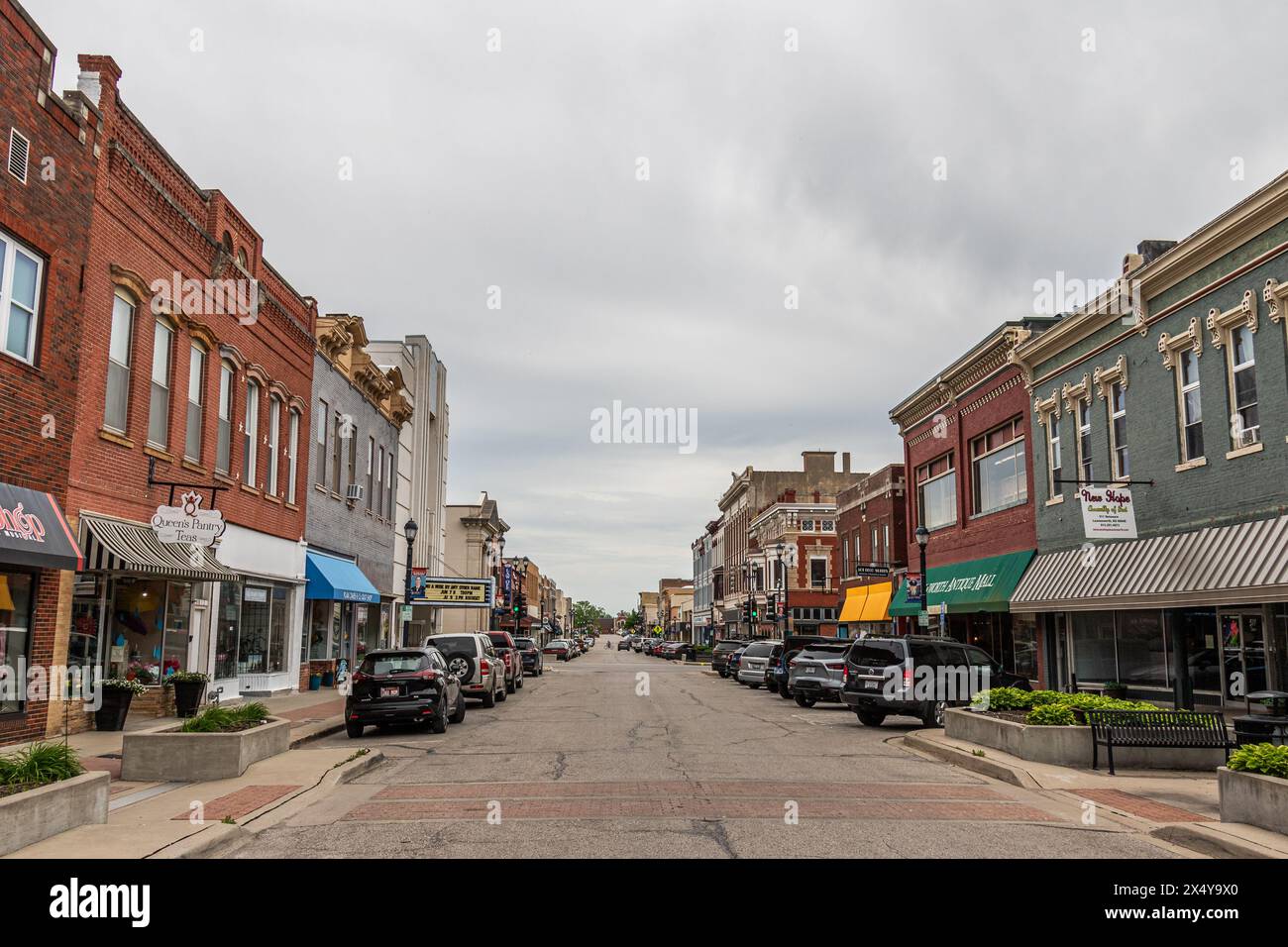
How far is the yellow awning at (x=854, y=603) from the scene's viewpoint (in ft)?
149

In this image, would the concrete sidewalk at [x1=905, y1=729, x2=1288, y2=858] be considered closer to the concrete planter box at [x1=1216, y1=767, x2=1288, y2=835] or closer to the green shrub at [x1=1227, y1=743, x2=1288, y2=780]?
the concrete planter box at [x1=1216, y1=767, x2=1288, y2=835]

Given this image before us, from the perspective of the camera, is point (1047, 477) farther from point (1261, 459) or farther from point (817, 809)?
point (817, 809)

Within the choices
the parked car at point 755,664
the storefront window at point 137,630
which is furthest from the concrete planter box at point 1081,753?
the parked car at point 755,664

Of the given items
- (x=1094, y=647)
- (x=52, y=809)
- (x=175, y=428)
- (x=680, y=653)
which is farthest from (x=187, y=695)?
(x=680, y=653)

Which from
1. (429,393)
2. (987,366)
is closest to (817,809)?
(987,366)

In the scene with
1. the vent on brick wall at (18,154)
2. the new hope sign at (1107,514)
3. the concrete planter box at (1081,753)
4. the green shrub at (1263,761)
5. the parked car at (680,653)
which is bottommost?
the parked car at (680,653)

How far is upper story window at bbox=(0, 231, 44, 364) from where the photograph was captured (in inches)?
567

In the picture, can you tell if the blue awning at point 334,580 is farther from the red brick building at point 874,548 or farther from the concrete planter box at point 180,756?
the red brick building at point 874,548

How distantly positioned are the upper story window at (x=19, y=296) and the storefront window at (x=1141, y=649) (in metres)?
21.4

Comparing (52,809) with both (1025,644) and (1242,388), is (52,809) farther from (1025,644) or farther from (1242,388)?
(1025,644)

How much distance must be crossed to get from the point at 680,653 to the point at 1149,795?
224 ft

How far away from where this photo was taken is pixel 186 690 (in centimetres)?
1853

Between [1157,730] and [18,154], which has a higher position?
[18,154]

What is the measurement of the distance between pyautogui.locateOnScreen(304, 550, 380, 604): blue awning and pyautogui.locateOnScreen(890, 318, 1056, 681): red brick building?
17055 millimetres
